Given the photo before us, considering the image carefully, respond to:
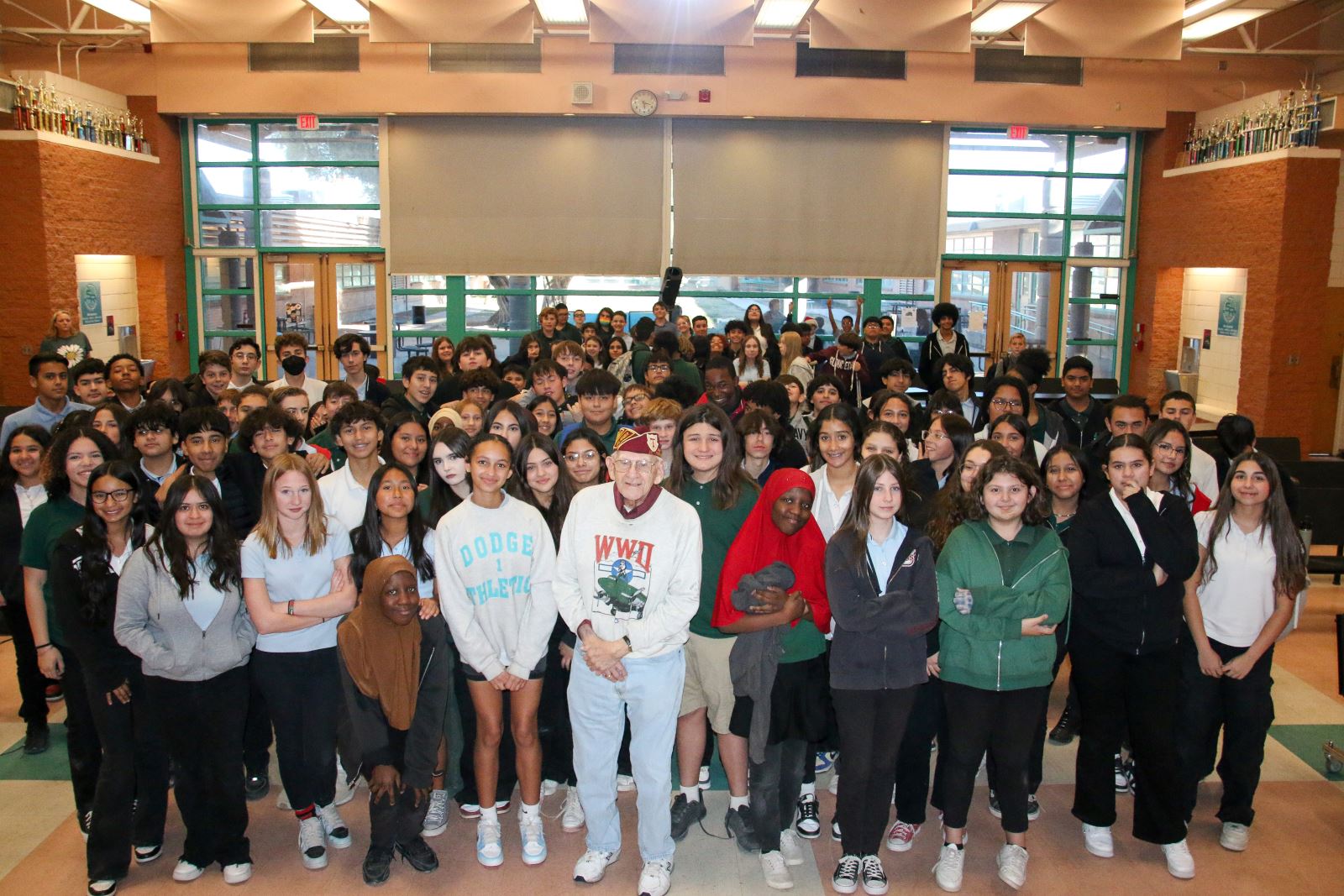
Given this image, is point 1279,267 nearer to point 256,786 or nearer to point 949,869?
point 949,869

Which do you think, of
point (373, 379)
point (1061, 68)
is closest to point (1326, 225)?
point (1061, 68)

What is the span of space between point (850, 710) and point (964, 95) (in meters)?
11.6

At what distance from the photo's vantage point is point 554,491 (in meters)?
4.29

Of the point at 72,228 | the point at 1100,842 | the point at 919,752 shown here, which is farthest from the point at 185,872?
the point at 72,228

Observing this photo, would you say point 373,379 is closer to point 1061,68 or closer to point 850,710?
point 850,710

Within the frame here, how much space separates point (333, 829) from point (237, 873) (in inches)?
15.8

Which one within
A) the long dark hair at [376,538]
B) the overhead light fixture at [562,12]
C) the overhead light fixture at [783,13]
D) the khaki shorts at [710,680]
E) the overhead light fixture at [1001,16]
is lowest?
the khaki shorts at [710,680]

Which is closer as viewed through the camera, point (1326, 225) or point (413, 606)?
point (413, 606)

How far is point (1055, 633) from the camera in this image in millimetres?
4180

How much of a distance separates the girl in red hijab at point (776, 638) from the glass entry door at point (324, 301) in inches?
453

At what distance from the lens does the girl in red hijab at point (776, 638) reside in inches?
149

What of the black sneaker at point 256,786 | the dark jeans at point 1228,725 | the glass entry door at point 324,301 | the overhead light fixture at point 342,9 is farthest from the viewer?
the glass entry door at point 324,301

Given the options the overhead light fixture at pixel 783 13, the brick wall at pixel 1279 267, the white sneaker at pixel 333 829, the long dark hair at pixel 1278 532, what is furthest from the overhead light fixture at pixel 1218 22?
the white sneaker at pixel 333 829

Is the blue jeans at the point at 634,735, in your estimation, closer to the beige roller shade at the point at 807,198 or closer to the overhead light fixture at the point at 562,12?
the overhead light fixture at the point at 562,12
